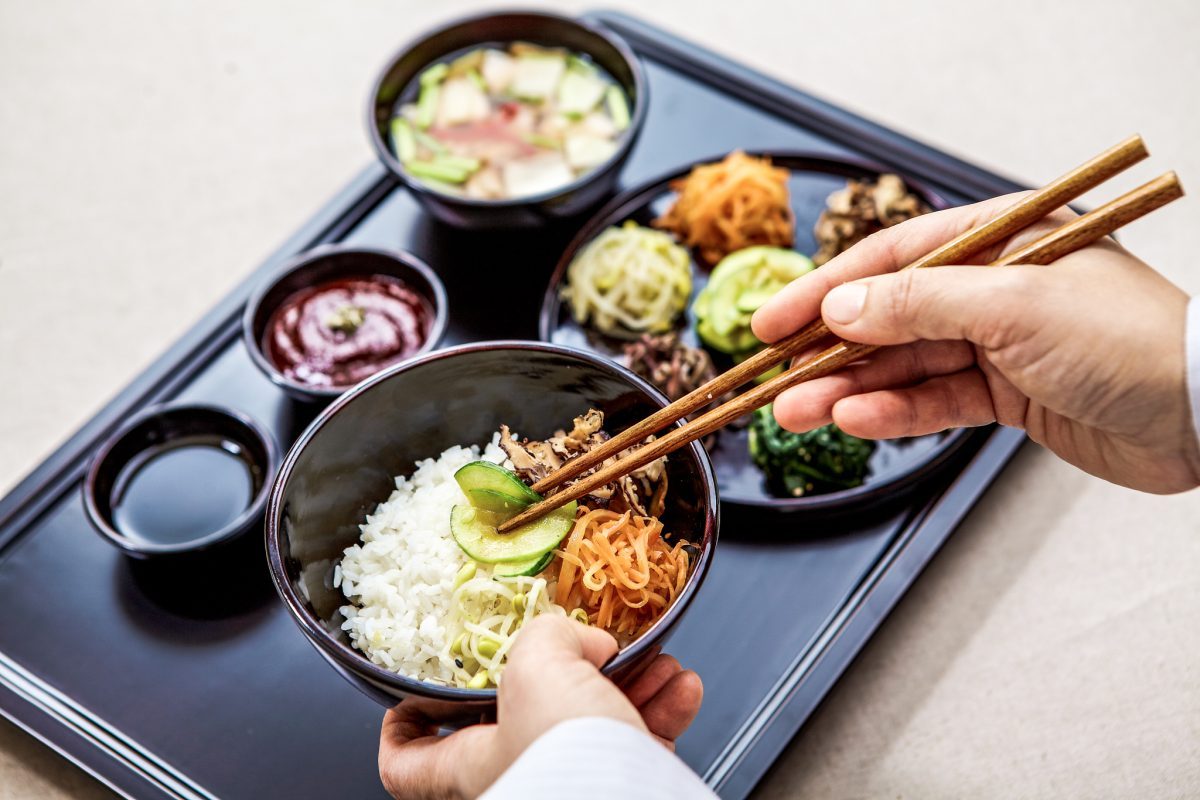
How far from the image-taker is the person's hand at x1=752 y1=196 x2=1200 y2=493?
1.50 metres

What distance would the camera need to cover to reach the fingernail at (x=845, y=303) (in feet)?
5.26

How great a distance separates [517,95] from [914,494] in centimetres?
144

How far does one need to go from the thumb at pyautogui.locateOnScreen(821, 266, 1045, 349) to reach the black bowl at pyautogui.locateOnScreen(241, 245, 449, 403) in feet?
3.11

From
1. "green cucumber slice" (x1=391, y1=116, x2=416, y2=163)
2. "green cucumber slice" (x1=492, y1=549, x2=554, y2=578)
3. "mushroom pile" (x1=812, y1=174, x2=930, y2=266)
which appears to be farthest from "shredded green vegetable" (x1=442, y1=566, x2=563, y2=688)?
"green cucumber slice" (x1=391, y1=116, x2=416, y2=163)

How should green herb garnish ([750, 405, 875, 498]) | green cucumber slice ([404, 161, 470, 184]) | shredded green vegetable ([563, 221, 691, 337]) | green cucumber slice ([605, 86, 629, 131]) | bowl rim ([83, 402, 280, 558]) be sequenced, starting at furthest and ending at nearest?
green cucumber slice ([605, 86, 629, 131]) → green cucumber slice ([404, 161, 470, 184]) → shredded green vegetable ([563, 221, 691, 337]) → green herb garnish ([750, 405, 875, 498]) → bowl rim ([83, 402, 280, 558])

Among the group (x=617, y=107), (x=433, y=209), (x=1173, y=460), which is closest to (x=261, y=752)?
(x=433, y=209)

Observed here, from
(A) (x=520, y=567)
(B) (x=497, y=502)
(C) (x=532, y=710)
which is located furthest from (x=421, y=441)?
(C) (x=532, y=710)

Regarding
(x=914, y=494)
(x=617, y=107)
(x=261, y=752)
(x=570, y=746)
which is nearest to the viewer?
(x=570, y=746)

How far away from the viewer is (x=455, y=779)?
1.48 meters

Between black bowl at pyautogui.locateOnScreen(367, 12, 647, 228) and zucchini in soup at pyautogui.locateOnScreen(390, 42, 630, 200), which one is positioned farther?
zucchini in soup at pyautogui.locateOnScreen(390, 42, 630, 200)

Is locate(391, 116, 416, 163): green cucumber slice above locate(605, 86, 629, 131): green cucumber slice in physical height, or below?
above

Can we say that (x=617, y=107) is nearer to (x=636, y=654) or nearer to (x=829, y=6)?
(x=829, y=6)

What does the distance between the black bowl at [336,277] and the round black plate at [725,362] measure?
235 millimetres

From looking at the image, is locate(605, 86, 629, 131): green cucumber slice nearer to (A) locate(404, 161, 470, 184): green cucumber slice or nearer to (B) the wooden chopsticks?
(A) locate(404, 161, 470, 184): green cucumber slice
